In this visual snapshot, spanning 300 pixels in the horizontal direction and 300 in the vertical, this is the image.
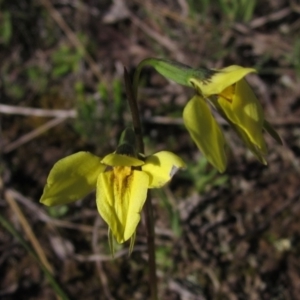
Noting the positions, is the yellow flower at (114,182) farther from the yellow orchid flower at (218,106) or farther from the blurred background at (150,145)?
the blurred background at (150,145)

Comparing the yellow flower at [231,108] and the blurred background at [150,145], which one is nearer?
the yellow flower at [231,108]

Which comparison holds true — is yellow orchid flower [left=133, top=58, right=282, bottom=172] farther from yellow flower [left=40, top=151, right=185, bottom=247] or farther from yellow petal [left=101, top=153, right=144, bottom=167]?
yellow petal [left=101, top=153, right=144, bottom=167]

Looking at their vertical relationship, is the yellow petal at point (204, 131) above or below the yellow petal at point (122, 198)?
above

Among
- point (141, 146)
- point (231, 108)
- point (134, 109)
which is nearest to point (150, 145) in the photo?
point (141, 146)

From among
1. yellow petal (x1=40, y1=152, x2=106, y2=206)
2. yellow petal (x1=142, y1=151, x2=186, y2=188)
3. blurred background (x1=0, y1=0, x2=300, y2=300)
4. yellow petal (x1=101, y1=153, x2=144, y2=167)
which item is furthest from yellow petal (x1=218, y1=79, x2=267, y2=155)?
blurred background (x1=0, y1=0, x2=300, y2=300)

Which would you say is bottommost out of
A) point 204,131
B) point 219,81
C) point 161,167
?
point 161,167

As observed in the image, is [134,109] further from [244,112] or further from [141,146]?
→ [244,112]

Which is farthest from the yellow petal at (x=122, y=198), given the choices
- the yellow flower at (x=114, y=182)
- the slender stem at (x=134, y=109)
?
the slender stem at (x=134, y=109)
